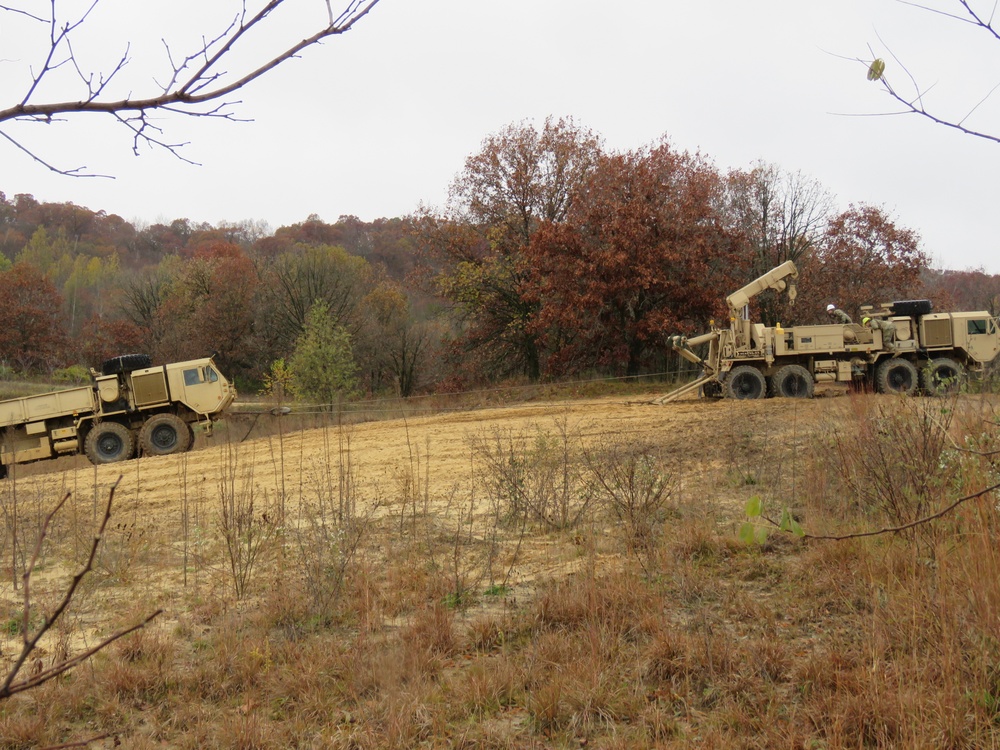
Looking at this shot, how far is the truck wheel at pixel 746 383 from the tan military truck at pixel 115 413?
11074 mm

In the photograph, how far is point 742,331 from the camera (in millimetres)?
19609

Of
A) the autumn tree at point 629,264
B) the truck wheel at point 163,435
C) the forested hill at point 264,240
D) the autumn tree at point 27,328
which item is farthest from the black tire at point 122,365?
the forested hill at point 264,240

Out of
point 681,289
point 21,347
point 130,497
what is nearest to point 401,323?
point 681,289

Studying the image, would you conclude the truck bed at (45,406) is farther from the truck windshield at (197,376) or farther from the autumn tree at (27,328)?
the autumn tree at (27,328)

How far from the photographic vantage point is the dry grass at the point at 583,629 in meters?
4.59

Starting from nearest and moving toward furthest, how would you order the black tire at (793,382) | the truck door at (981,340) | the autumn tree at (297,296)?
the black tire at (793,382), the truck door at (981,340), the autumn tree at (297,296)

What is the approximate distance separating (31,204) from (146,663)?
3.49 metres

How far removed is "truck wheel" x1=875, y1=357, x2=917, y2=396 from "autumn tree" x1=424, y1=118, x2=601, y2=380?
1334 centimetres

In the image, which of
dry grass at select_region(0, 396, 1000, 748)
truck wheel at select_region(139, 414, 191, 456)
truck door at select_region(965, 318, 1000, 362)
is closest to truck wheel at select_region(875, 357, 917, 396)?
truck door at select_region(965, 318, 1000, 362)

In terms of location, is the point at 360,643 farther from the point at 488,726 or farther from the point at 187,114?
the point at 187,114

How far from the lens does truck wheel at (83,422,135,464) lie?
19.2 metres

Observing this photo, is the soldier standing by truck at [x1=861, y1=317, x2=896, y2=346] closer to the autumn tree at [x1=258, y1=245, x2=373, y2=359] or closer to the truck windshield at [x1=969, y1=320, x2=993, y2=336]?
the truck windshield at [x1=969, y1=320, x2=993, y2=336]

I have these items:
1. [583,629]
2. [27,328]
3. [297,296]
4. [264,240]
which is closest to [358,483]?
[583,629]

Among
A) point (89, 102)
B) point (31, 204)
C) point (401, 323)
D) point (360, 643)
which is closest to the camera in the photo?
point (89, 102)
